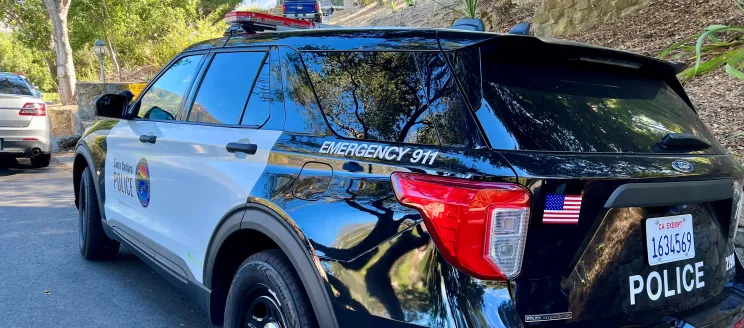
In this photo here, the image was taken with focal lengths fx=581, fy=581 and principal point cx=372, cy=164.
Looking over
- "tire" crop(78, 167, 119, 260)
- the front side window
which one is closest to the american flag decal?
the front side window

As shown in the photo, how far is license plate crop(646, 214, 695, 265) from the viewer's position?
196cm

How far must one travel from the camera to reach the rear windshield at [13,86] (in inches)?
373

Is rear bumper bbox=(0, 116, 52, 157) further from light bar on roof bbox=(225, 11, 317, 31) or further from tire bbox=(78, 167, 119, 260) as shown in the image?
light bar on roof bbox=(225, 11, 317, 31)

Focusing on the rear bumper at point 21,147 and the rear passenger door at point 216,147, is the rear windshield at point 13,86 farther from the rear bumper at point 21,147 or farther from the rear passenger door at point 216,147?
the rear passenger door at point 216,147

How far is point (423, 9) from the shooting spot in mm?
22109

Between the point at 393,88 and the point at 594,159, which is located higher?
the point at 393,88

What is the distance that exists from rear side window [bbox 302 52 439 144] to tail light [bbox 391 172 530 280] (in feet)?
0.89

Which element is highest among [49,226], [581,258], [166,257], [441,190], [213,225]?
[441,190]

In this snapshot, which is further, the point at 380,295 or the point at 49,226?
the point at 49,226

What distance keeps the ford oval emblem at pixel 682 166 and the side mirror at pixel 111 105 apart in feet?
11.7

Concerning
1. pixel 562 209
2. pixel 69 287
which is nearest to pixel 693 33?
pixel 562 209

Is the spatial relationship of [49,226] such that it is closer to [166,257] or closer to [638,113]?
[166,257]

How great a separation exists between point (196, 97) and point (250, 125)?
0.75 m

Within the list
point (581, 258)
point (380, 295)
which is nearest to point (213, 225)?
point (380, 295)
